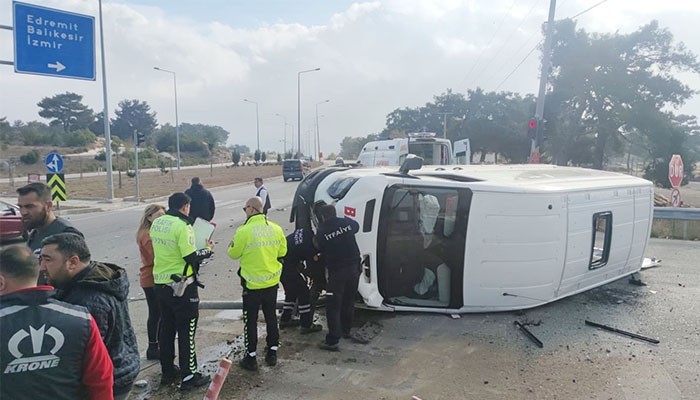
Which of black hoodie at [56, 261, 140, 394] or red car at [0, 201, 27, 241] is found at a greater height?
black hoodie at [56, 261, 140, 394]

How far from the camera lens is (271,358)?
15.7 feet

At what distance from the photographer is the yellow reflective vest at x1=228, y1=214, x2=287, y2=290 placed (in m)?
4.73

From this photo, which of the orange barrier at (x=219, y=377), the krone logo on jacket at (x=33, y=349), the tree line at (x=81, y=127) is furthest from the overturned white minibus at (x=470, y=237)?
the tree line at (x=81, y=127)

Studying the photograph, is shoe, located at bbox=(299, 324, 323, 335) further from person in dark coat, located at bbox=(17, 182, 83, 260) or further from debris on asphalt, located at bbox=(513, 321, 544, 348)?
person in dark coat, located at bbox=(17, 182, 83, 260)

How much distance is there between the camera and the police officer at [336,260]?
518 centimetres

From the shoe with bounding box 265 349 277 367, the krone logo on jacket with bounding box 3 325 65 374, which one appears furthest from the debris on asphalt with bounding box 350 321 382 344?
the krone logo on jacket with bounding box 3 325 65 374

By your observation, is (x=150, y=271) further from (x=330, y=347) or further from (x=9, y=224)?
(x=9, y=224)

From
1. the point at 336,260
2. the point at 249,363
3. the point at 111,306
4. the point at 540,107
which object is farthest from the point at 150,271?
the point at 540,107

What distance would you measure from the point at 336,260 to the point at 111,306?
2863mm

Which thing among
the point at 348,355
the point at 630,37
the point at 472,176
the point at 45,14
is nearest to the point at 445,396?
the point at 348,355

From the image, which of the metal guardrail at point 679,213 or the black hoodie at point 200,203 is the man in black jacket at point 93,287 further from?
the metal guardrail at point 679,213

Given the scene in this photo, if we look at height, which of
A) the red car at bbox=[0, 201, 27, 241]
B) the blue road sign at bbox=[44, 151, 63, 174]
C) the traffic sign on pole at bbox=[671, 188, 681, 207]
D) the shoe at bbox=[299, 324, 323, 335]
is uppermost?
the blue road sign at bbox=[44, 151, 63, 174]

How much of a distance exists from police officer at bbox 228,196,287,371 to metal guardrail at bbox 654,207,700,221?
11251 millimetres

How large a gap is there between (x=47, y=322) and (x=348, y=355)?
3.41 metres
